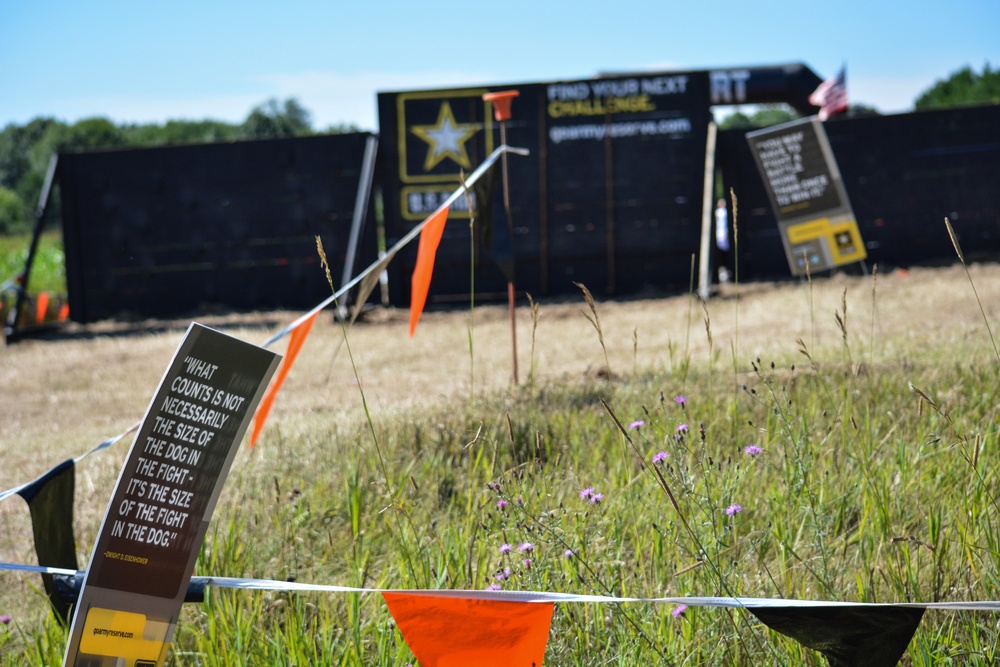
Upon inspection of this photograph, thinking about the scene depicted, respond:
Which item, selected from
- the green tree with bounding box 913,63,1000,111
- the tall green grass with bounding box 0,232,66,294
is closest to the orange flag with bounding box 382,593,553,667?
the tall green grass with bounding box 0,232,66,294

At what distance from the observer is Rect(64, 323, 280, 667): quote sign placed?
1.81 metres

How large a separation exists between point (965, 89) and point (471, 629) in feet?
163

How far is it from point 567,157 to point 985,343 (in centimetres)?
691

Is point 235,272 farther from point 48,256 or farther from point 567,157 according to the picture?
point 48,256

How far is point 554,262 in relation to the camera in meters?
11.6

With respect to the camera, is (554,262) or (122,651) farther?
(554,262)

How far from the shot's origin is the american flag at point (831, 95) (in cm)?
1857

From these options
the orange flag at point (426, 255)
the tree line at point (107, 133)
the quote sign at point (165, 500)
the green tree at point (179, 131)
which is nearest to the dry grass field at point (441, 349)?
the orange flag at point (426, 255)

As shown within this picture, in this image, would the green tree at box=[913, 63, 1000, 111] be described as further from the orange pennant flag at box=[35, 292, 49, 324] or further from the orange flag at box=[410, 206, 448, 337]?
the orange flag at box=[410, 206, 448, 337]

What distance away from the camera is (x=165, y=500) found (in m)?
1.87

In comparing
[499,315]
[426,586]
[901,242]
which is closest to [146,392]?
[499,315]

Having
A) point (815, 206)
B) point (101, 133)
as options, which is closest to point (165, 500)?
point (815, 206)

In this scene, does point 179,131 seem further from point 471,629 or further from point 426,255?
point 471,629

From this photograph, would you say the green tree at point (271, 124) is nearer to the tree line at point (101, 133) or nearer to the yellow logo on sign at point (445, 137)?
the tree line at point (101, 133)
